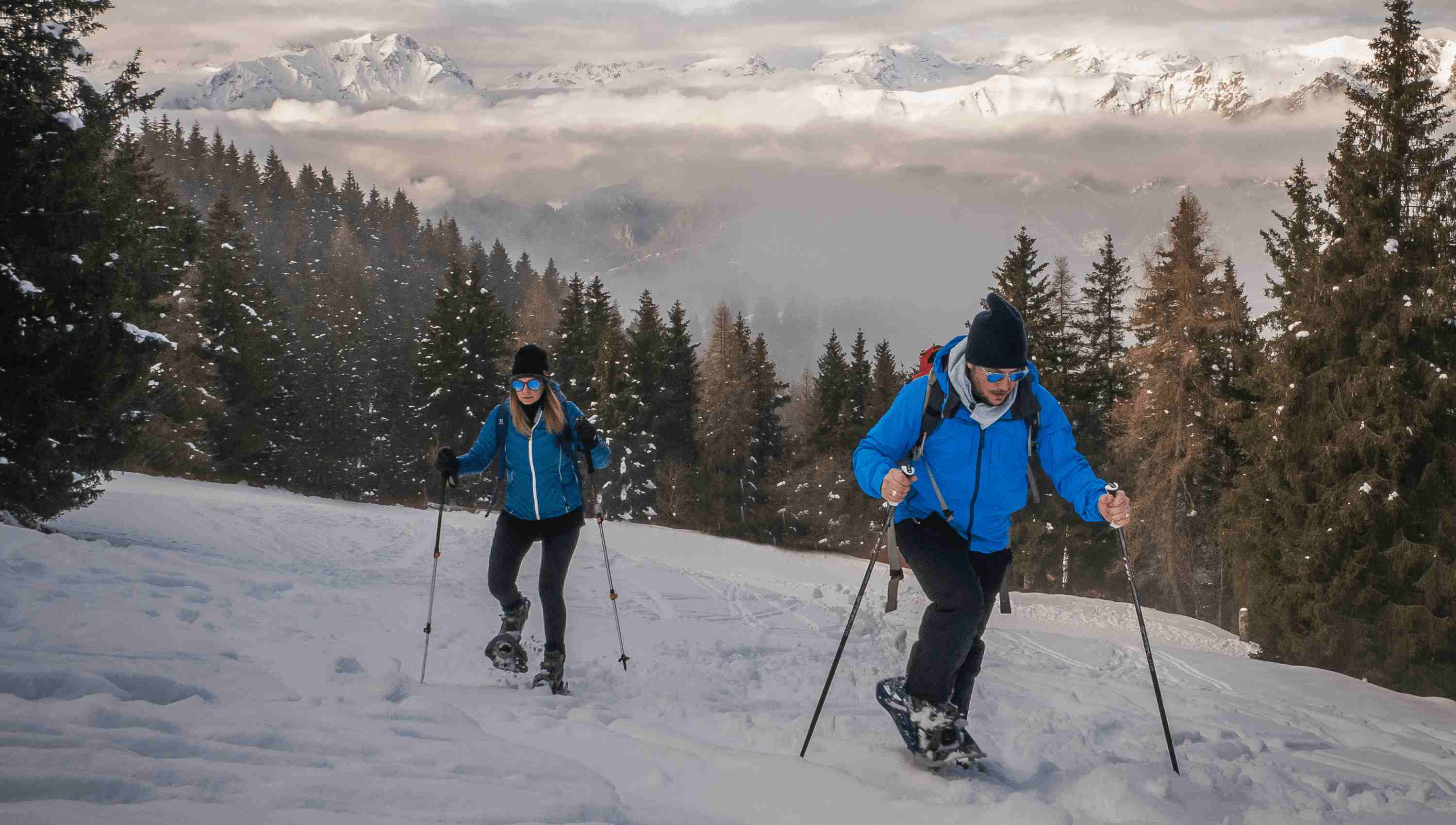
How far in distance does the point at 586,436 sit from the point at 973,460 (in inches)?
128

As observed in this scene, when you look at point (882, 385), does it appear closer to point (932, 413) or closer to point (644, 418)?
point (644, 418)

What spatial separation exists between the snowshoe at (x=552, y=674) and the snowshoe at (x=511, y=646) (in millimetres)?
329

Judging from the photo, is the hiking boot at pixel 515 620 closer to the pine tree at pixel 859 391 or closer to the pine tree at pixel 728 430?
the pine tree at pixel 859 391

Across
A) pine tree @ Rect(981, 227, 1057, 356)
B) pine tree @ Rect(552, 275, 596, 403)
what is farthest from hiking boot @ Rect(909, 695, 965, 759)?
pine tree @ Rect(552, 275, 596, 403)

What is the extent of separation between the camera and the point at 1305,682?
45.4ft

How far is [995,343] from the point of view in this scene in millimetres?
4566

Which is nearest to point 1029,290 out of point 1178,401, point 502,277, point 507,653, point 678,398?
point 1178,401

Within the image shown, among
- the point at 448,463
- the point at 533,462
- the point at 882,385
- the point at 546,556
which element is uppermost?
the point at 882,385

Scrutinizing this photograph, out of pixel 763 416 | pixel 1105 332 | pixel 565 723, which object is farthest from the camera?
pixel 763 416

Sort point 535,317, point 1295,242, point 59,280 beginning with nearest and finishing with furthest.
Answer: point 59,280, point 1295,242, point 535,317

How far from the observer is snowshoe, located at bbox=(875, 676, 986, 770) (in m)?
4.58

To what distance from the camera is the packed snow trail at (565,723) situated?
372 centimetres

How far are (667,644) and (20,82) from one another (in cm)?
1177

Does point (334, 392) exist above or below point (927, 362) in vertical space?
below
